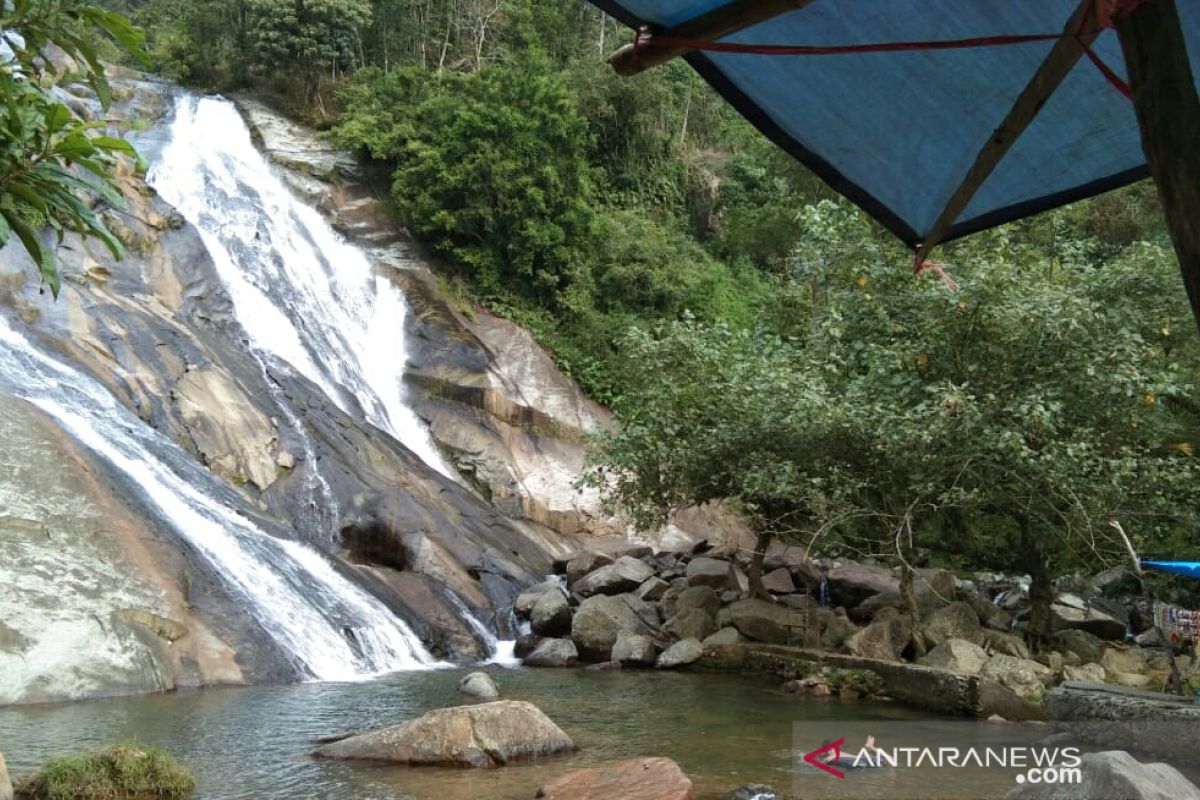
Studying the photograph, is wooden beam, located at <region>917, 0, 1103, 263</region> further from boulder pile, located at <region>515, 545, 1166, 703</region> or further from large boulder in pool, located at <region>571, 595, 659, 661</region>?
large boulder in pool, located at <region>571, 595, 659, 661</region>

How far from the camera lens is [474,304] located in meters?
24.4

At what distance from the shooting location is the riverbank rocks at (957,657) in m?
10.3

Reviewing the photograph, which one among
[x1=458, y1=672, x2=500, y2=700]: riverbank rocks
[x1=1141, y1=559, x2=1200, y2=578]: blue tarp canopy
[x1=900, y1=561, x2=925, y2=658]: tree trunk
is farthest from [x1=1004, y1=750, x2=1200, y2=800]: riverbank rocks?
[x1=900, y1=561, x2=925, y2=658]: tree trunk

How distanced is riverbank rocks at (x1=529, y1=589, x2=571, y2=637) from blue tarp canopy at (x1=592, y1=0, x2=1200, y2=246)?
1151 cm

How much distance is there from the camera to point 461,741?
24.1 ft

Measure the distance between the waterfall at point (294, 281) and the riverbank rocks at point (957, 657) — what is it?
11245mm

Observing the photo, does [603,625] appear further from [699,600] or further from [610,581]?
[610,581]

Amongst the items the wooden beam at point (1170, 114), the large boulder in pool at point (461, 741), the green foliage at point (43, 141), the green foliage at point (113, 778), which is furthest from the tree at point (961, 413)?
the green foliage at point (43, 141)

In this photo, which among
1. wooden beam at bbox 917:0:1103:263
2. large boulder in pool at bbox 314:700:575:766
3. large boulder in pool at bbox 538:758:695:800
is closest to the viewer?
wooden beam at bbox 917:0:1103:263

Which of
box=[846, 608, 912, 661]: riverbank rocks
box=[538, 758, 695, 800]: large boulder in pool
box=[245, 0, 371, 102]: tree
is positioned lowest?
box=[846, 608, 912, 661]: riverbank rocks

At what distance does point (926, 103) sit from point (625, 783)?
4.63 meters

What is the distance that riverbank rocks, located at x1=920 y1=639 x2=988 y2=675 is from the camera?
10.3 meters

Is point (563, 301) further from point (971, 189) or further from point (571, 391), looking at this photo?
point (971, 189)

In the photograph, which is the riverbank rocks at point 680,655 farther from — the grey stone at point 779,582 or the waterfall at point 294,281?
the waterfall at point 294,281
